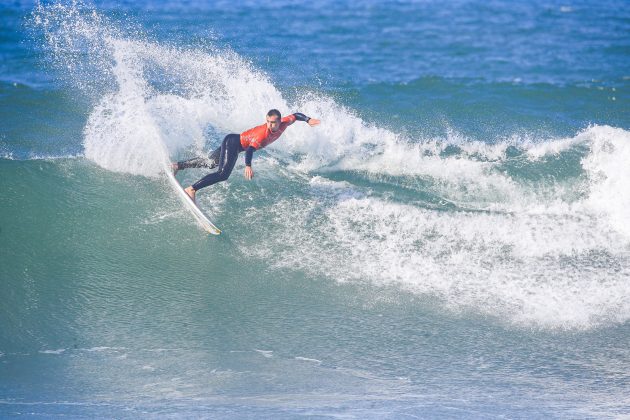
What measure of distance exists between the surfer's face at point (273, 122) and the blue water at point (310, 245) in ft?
3.86

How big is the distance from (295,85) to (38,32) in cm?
744

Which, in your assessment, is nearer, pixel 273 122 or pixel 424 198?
pixel 273 122

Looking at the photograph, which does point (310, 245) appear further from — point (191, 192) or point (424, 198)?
point (424, 198)

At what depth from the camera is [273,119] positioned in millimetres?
8766

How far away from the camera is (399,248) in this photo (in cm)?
867

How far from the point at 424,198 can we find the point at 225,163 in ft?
9.56

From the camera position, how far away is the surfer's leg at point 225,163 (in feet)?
29.2

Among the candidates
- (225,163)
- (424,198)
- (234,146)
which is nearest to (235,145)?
(234,146)

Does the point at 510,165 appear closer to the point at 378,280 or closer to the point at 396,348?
the point at 378,280

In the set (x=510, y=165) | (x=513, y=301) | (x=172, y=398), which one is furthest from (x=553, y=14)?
(x=172, y=398)

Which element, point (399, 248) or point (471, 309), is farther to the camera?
point (399, 248)

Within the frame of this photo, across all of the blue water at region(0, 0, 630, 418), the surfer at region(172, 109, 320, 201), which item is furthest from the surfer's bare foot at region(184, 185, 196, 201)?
the blue water at region(0, 0, 630, 418)

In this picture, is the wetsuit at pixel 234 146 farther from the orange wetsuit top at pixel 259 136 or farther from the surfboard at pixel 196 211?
the surfboard at pixel 196 211

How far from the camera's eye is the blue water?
20.9 feet
